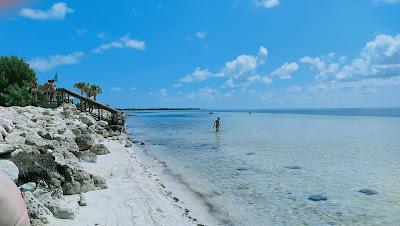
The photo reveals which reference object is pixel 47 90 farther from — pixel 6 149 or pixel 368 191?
pixel 368 191

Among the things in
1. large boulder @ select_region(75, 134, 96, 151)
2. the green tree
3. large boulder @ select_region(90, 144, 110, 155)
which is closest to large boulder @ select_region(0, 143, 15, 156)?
large boulder @ select_region(75, 134, 96, 151)

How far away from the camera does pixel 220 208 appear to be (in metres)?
12.2

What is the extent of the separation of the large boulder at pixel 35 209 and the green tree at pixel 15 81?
89.9 feet

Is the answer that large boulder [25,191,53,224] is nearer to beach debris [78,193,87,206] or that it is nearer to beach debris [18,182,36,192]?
beach debris [18,182,36,192]

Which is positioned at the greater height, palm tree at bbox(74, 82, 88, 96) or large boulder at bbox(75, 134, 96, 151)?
palm tree at bbox(74, 82, 88, 96)

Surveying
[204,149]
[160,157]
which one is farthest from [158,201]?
[204,149]

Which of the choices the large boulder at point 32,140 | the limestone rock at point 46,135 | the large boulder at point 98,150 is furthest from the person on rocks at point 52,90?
the large boulder at point 32,140

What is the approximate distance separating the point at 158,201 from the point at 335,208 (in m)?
5.54

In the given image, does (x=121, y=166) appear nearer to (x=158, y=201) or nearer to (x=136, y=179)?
(x=136, y=179)

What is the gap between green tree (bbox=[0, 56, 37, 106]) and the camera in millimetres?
32562

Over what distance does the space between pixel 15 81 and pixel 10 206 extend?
33340mm

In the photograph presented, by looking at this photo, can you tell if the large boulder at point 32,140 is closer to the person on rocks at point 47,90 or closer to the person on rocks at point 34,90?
the person on rocks at point 34,90

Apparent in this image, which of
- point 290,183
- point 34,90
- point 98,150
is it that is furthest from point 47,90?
point 290,183

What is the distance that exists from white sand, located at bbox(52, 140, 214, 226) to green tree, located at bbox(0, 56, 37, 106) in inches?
808
